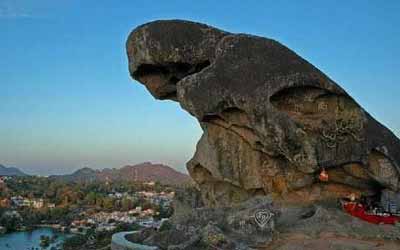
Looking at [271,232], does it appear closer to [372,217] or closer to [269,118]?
[269,118]

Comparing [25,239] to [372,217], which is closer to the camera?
[372,217]

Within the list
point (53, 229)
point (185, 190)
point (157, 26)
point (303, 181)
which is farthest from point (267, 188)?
point (53, 229)

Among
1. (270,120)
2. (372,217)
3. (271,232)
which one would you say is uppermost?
(270,120)

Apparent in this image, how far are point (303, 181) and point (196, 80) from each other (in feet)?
13.8

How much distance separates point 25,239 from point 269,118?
52404mm

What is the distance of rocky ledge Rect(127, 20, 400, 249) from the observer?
14.7 m

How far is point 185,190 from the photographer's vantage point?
1983 cm

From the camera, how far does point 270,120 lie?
14320mm

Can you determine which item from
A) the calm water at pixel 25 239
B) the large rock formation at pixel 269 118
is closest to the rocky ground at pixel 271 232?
the large rock formation at pixel 269 118

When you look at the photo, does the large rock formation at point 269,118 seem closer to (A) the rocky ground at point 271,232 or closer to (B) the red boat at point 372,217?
(B) the red boat at point 372,217

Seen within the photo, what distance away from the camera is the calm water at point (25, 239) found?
53044 mm

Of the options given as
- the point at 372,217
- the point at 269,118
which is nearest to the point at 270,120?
the point at 269,118

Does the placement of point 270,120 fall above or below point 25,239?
above

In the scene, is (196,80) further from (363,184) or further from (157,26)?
(363,184)
